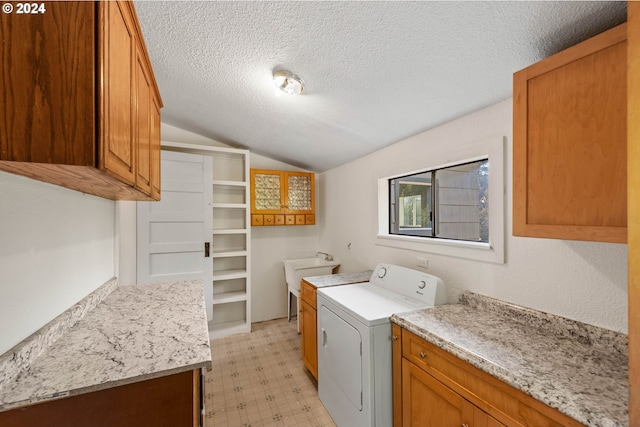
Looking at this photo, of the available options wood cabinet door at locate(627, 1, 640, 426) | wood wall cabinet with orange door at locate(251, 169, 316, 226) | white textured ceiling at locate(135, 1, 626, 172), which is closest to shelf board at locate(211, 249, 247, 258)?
wood wall cabinet with orange door at locate(251, 169, 316, 226)

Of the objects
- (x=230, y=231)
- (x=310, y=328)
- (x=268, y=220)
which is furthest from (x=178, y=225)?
(x=310, y=328)

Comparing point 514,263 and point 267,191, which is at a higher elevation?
point 267,191

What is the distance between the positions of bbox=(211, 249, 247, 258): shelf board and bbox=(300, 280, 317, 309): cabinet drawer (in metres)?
1.13

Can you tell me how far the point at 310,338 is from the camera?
7.49 ft

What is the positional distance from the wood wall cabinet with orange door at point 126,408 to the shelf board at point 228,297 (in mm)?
2317

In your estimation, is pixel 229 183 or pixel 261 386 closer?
pixel 261 386

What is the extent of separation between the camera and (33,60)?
609mm

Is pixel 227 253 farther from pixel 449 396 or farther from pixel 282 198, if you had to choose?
pixel 449 396

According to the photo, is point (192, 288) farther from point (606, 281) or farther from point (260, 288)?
point (606, 281)

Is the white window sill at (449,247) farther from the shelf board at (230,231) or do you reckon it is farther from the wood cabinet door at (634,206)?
the shelf board at (230,231)

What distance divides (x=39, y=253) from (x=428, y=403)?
182 centimetres

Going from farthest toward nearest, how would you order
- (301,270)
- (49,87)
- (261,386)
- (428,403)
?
(301,270) < (261,386) < (428,403) < (49,87)

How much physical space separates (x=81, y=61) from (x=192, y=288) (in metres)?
1.56

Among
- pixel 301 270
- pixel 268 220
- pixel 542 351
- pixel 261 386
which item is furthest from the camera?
pixel 268 220
